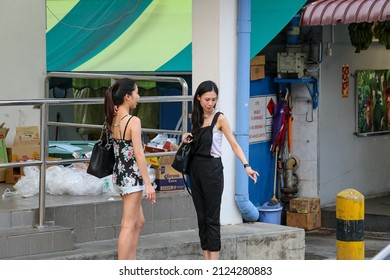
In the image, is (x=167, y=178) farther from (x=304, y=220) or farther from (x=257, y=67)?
(x=304, y=220)

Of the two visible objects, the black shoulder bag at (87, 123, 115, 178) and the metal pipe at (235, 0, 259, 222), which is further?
the metal pipe at (235, 0, 259, 222)

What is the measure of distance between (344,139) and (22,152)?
233 inches

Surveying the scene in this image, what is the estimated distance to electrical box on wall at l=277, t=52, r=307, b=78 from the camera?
45.6ft

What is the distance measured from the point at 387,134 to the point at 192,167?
797 cm

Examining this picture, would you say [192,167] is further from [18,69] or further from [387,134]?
[387,134]

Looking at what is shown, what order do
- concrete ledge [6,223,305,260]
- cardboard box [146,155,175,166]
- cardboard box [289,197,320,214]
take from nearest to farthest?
1. concrete ledge [6,223,305,260]
2. cardboard box [146,155,175,166]
3. cardboard box [289,197,320,214]

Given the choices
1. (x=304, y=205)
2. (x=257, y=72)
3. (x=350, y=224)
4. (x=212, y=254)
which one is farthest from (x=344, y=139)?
(x=212, y=254)

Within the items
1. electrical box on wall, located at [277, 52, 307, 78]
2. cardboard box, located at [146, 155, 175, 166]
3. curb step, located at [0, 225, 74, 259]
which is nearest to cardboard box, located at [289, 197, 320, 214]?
electrical box on wall, located at [277, 52, 307, 78]

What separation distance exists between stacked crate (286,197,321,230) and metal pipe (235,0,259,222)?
11.4 ft

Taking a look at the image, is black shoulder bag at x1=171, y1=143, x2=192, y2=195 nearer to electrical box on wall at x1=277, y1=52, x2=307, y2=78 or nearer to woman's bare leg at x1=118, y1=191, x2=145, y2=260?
woman's bare leg at x1=118, y1=191, x2=145, y2=260

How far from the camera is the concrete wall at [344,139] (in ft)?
47.9

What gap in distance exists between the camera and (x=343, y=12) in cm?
1298

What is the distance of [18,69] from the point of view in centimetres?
1172

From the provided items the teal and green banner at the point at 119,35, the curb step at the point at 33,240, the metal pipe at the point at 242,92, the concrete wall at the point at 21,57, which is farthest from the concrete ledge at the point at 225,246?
the teal and green banner at the point at 119,35
